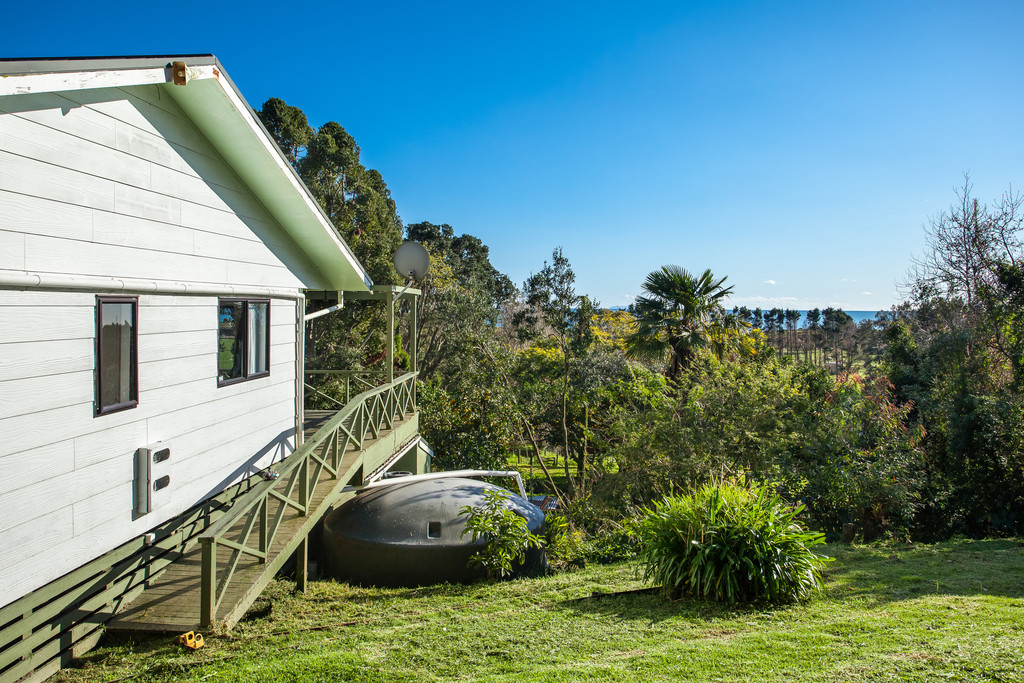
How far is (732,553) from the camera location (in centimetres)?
661

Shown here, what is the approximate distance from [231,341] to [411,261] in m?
5.01

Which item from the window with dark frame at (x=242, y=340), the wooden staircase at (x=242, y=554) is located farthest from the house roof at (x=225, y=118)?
the wooden staircase at (x=242, y=554)

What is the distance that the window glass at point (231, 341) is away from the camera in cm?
740

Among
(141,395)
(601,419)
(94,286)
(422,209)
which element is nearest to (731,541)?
(141,395)

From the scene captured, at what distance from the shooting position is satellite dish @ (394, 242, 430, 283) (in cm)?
1202

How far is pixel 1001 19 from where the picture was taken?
12648 millimetres

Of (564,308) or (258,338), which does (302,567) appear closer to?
(258,338)

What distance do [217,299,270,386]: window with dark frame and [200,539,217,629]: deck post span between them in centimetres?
281

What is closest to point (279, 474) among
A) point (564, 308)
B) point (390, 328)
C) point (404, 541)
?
point (404, 541)

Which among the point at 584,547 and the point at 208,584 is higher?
the point at 208,584

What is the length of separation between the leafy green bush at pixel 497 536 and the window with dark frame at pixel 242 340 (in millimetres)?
4026

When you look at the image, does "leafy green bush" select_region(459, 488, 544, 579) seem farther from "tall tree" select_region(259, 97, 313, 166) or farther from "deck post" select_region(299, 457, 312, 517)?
"tall tree" select_region(259, 97, 313, 166)

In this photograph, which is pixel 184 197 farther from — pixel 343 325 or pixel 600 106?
pixel 343 325

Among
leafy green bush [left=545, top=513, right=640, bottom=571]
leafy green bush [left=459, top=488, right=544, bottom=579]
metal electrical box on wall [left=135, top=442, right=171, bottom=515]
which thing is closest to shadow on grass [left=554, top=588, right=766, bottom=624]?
leafy green bush [left=459, top=488, right=544, bottom=579]
